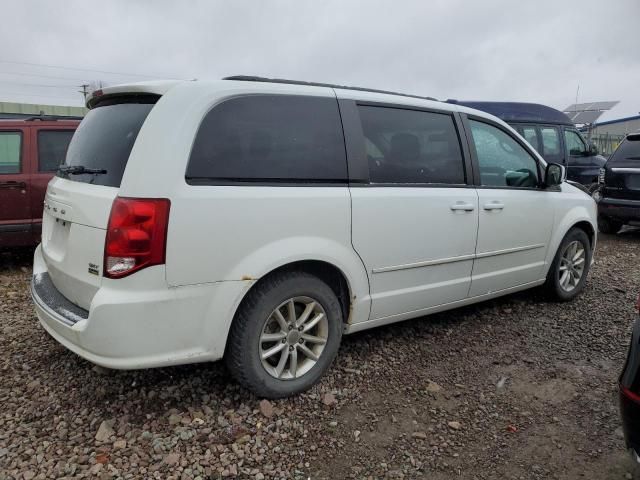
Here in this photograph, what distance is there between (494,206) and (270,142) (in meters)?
1.91

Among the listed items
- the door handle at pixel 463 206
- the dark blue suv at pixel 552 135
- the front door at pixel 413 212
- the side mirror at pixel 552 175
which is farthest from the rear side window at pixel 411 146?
the dark blue suv at pixel 552 135

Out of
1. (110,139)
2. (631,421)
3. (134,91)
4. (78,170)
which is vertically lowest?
(631,421)

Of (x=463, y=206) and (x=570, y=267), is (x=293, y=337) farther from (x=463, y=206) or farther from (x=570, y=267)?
(x=570, y=267)

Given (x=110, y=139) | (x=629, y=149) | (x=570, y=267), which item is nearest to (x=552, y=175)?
(x=570, y=267)

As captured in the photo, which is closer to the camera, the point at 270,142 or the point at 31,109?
the point at 270,142

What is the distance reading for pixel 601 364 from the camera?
3.48 m

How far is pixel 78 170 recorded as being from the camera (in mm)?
2752

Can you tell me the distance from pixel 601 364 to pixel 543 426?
3.45 feet

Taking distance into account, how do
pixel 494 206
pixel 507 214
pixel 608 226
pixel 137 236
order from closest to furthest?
pixel 137 236 < pixel 494 206 < pixel 507 214 < pixel 608 226

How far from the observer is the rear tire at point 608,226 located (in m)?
8.74

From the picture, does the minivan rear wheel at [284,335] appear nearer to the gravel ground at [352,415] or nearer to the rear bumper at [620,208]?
the gravel ground at [352,415]

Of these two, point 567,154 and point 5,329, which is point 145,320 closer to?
point 5,329

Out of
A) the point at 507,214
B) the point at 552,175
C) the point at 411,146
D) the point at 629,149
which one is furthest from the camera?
the point at 629,149

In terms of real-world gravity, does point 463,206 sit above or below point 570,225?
above
